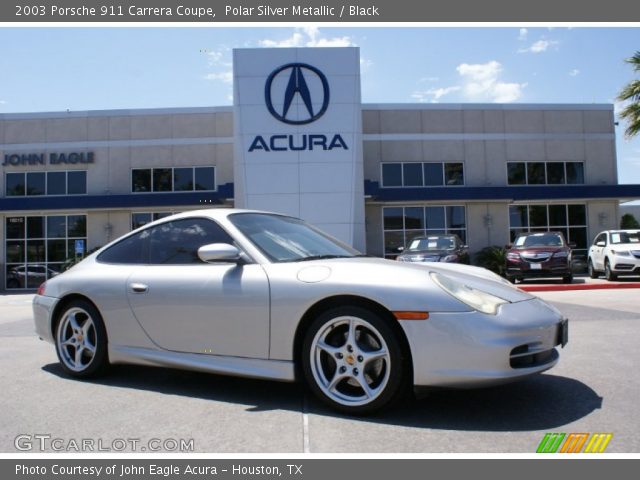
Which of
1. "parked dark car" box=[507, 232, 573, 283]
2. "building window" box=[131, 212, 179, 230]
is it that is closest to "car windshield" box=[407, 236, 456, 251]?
"parked dark car" box=[507, 232, 573, 283]

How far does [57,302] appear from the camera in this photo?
14.8 ft

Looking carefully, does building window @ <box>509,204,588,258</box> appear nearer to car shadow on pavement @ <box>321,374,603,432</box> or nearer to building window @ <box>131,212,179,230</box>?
building window @ <box>131,212,179,230</box>

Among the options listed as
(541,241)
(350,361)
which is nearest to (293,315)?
(350,361)

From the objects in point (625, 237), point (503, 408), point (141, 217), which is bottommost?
point (503, 408)

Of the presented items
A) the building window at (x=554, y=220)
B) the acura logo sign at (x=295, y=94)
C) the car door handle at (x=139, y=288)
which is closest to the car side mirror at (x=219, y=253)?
the car door handle at (x=139, y=288)

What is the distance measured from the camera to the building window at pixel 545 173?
24281 mm

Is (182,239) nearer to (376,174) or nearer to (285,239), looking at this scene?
(285,239)

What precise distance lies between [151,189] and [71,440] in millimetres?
21804

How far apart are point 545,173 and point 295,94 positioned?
40.8ft

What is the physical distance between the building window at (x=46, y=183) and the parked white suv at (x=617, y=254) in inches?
823

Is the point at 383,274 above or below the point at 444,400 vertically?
above

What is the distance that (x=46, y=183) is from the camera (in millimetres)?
23766
